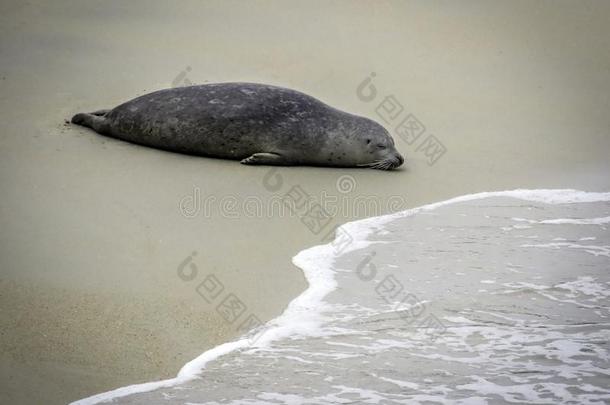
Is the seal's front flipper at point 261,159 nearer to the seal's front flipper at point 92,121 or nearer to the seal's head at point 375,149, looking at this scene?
the seal's head at point 375,149

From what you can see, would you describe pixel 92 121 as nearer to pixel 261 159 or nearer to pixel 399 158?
pixel 261 159

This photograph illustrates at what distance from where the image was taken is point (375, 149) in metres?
6.84

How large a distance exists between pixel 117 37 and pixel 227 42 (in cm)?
104

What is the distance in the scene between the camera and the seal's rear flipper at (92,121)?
6797mm

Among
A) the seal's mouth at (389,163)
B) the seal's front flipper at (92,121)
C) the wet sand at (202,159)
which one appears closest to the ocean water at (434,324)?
the wet sand at (202,159)

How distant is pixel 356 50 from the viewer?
8859 mm

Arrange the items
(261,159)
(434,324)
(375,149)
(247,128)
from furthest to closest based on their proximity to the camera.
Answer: (375,149) < (247,128) < (261,159) < (434,324)

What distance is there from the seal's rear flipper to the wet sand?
0.10m

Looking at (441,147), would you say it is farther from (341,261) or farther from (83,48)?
(83,48)

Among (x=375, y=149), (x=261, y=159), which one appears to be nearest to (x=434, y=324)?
(x=261, y=159)

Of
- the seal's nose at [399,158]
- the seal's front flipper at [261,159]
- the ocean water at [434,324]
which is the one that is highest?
the seal's nose at [399,158]

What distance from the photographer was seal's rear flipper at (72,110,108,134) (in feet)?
Result: 22.3

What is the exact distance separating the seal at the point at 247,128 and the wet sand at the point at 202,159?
16cm

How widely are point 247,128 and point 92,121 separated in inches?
46.2
